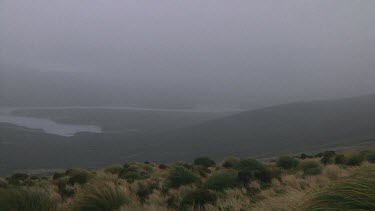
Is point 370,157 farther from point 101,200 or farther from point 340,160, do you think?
point 101,200

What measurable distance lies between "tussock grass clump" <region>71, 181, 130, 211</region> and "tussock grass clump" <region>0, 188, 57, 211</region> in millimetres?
566

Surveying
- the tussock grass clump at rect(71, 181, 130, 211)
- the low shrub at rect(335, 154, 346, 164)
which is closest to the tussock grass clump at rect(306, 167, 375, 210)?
the tussock grass clump at rect(71, 181, 130, 211)

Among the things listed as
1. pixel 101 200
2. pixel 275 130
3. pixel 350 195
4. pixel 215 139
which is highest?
pixel 350 195

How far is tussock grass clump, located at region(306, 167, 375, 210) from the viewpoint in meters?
4.74

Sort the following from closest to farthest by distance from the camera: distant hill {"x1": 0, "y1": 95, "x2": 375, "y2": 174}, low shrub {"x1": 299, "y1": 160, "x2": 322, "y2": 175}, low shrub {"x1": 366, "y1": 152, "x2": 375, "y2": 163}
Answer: low shrub {"x1": 299, "y1": 160, "x2": 322, "y2": 175} → low shrub {"x1": 366, "y1": 152, "x2": 375, "y2": 163} → distant hill {"x1": 0, "y1": 95, "x2": 375, "y2": 174}

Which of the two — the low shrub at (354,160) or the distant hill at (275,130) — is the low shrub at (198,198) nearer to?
the low shrub at (354,160)

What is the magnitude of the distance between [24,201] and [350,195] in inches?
247

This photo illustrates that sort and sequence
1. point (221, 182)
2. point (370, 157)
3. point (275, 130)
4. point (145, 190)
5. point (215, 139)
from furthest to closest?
point (275, 130), point (215, 139), point (370, 157), point (145, 190), point (221, 182)

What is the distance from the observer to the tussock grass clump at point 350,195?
4.74 m

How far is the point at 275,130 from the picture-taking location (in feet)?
550

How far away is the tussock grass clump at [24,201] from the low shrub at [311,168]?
8203mm

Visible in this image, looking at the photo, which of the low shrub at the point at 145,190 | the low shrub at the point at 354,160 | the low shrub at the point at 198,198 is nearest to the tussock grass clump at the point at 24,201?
the low shrub at the point at 145,190

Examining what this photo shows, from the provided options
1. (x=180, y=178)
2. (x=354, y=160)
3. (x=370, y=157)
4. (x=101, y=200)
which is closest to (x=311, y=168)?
(x=354, y=160)

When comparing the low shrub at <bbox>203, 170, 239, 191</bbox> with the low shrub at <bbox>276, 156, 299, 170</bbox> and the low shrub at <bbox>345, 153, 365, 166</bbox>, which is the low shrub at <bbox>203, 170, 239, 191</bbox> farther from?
the low shrub at <bbox>276, 156, 299, 170</bbox>
